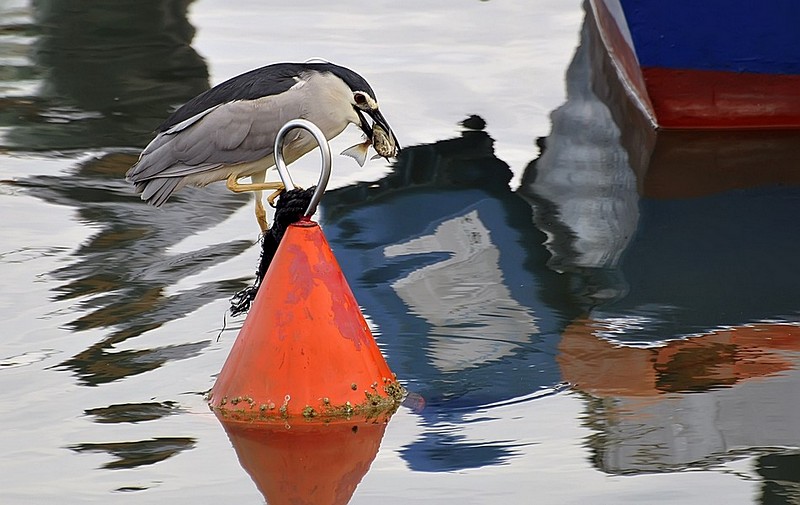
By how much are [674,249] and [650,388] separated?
1828 millimetres

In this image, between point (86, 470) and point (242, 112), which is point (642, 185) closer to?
point (242, 112)

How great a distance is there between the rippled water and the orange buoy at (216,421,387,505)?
0.08ft

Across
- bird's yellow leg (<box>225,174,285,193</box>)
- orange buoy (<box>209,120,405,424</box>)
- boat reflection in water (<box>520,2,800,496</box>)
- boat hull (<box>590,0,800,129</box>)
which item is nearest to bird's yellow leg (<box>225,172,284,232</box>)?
bird's yellow leg (<box>225,174,285,193</box>)

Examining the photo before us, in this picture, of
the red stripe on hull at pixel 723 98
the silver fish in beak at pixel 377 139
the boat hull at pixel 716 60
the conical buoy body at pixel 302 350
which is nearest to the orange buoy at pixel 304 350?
the conical buoy body at pixel 302 350

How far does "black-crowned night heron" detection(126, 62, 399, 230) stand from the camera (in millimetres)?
5906

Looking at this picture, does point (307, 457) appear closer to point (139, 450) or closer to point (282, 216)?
point (139, 450)

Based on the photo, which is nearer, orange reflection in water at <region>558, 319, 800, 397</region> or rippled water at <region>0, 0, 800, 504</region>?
rippled water at <region>0, 0, 800, 504</region>

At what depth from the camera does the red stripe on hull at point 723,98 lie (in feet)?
28.7

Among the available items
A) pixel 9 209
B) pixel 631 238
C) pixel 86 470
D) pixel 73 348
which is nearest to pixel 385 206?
pixel 631 238

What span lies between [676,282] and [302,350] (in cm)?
230

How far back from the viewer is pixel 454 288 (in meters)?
6.35

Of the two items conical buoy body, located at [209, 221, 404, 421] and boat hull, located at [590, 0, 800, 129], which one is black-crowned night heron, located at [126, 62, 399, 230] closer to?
conical buoy body, located at [209, 221, 404, 421]

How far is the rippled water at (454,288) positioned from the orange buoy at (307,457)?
2 cm

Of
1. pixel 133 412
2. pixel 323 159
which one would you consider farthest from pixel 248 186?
pixel 133 412
